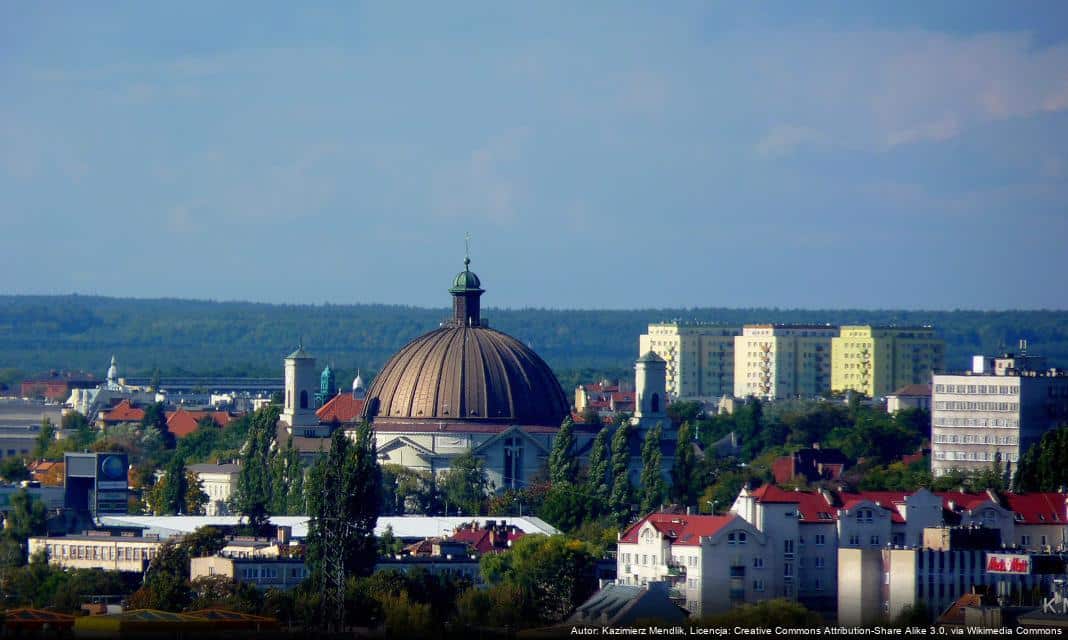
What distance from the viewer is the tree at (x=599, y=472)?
126688 mm

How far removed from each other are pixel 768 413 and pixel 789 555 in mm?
104406

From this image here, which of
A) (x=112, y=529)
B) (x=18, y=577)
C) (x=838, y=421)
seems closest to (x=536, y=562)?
(x=18, y=577)

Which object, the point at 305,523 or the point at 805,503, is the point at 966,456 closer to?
the point at 305,523

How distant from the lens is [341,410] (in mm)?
167000

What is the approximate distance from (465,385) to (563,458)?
31.6 feet

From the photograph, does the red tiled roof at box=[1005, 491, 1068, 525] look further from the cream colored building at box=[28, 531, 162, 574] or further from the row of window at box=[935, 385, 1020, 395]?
the row of window at box=[935, 385, 1020, 395]

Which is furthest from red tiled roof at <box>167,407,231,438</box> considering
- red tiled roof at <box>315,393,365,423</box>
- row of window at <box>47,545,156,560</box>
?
row of window at <box>47,545,156,560</box>

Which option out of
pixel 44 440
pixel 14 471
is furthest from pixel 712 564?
pixel 44 440

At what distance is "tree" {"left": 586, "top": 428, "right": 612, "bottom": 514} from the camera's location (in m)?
127

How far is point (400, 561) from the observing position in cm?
9550

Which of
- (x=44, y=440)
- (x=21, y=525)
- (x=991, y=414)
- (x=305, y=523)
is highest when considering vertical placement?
(x=991, y=414)

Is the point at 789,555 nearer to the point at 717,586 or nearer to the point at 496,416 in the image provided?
the point at 717,586

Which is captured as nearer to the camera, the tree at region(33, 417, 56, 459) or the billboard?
the billboard

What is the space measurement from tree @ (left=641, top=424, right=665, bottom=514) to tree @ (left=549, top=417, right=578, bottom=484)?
11.7 ft
